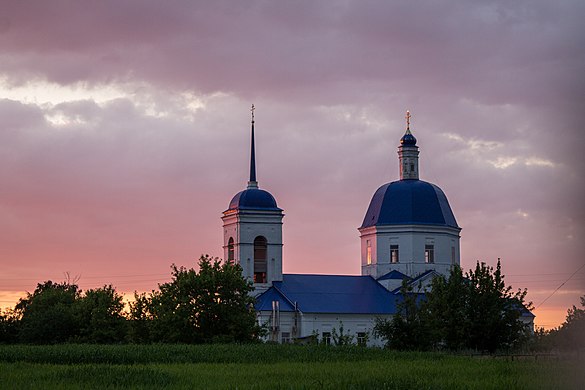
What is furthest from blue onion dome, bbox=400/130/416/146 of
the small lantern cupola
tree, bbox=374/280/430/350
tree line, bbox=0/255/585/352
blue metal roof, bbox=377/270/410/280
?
tree, bbox=374/280/430/350

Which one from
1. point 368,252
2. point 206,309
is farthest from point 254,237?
point 206,309

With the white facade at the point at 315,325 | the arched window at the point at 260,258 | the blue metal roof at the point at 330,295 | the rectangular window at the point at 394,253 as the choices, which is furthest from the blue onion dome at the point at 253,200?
the rectangular window at the point at 394,253

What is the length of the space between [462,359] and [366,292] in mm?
41286

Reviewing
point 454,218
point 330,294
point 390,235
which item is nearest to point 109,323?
point 330,294

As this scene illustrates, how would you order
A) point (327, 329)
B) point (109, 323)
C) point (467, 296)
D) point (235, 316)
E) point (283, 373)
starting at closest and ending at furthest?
point (283, 373), point (467, 296), point (235, 316), point (109, 323), point (327, 329)

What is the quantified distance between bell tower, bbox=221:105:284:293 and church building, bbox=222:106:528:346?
8 cm

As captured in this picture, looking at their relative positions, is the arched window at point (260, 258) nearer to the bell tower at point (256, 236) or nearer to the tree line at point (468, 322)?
the bell tower at point (256, 236)

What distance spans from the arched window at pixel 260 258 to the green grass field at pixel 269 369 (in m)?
29.5

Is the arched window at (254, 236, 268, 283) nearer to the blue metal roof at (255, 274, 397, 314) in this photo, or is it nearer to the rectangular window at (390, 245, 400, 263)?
the blue metal roof at (255, 274, 397, 314)

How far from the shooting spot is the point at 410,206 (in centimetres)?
9175

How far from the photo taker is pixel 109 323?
7831 centimetres

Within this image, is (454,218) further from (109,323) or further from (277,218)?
(109,323)

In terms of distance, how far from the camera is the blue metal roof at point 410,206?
91.6m

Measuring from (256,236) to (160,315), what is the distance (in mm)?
20552
